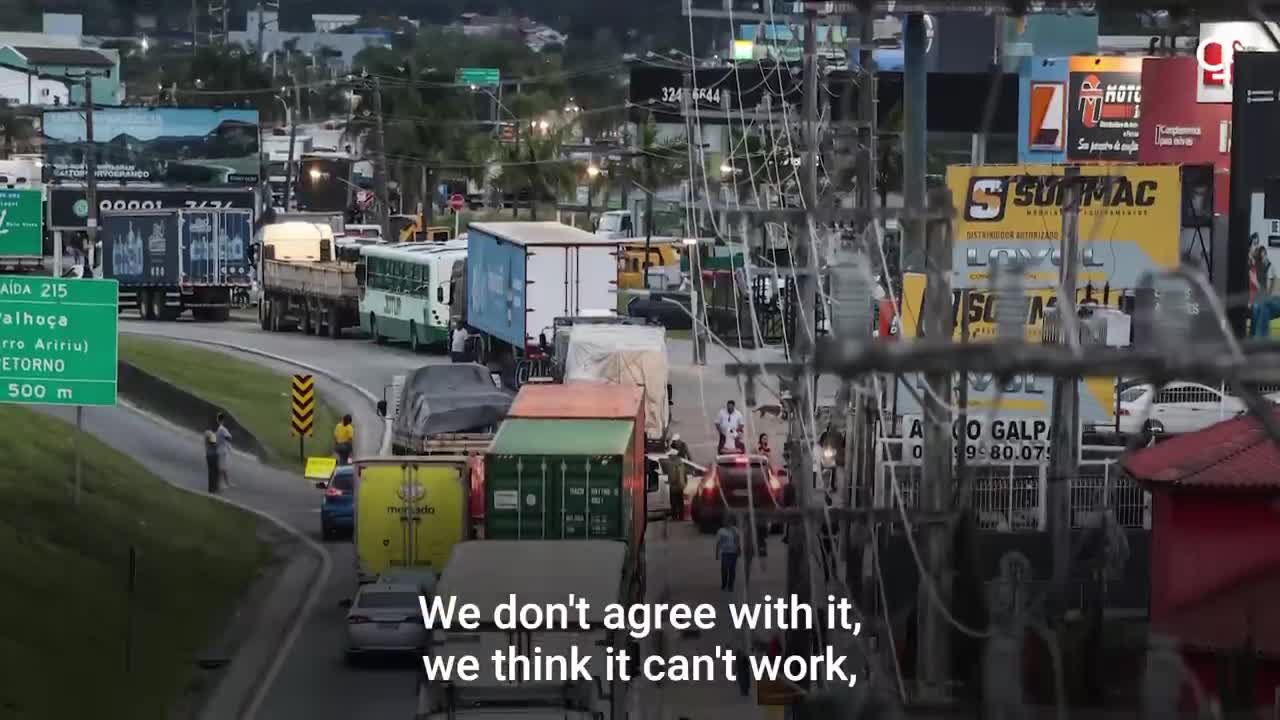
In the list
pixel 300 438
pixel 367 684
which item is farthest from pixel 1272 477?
pixel 300 438

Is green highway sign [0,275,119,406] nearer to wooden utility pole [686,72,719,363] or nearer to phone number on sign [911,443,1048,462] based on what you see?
wooden utility pole [686,72,719,363]

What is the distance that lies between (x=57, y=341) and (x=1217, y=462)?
18.5 metres

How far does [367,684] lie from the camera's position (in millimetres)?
27828

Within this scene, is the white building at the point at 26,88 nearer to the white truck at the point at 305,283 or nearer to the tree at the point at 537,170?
the tree at the point at 537,170

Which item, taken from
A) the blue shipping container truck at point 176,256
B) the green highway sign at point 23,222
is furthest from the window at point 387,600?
the green highway sign at point 23,222

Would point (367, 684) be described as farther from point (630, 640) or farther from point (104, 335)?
point (104, 335)

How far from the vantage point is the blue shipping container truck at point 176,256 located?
71438mm

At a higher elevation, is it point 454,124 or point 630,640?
point 454,124

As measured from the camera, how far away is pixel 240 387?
5459 centimetres

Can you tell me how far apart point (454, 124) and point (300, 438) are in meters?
71.5

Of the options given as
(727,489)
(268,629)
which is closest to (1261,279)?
(727,489)

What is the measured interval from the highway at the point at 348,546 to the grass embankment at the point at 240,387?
91 cm

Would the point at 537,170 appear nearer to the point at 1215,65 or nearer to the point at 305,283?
the point at 305,283

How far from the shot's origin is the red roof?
67.2 feet
